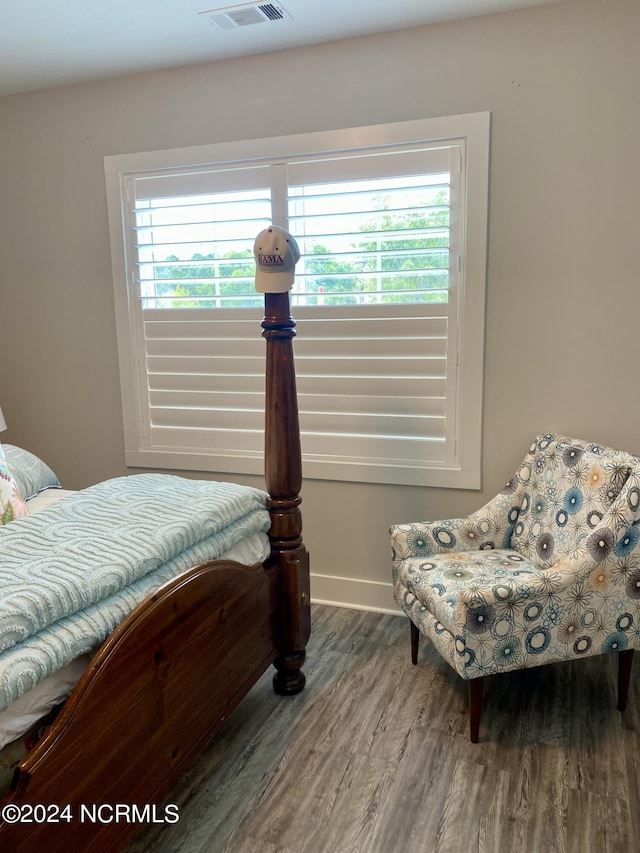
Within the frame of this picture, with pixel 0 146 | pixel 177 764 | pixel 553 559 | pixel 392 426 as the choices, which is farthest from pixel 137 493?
pixel 0 146

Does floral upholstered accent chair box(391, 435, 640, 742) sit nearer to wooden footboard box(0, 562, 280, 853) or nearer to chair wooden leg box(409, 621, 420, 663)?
chair wooden leg box(409, 621, 420, 663)

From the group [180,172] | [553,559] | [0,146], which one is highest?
[0,146]

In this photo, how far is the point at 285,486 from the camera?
2193 mm

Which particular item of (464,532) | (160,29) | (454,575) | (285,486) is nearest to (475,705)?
(454,575)

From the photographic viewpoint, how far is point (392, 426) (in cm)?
278

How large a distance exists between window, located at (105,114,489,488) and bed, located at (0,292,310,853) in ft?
2.28

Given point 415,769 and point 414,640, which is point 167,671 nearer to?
point 415,769

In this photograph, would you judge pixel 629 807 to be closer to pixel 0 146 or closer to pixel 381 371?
pixel 381 371

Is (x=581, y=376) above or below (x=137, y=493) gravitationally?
above

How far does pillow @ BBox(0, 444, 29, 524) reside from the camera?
2.10 m

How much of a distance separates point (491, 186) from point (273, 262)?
Result: 40.8 inches

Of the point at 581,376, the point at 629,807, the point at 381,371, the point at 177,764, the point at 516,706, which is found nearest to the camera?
the point at 177,764

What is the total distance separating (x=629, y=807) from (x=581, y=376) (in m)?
1.48

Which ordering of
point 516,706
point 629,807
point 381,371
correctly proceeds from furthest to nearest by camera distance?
point 381,371
point 516,706
point 629,807
